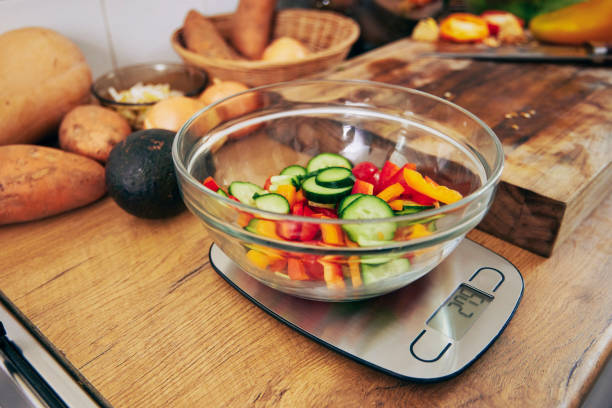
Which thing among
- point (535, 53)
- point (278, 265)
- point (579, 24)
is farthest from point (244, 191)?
point (579, 24)

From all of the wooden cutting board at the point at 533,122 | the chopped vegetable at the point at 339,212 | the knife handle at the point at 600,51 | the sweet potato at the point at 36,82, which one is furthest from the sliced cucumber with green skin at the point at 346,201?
the knife handle at the point at 600,51

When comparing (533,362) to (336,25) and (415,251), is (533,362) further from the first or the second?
(336,25)

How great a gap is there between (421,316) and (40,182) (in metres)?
0.64

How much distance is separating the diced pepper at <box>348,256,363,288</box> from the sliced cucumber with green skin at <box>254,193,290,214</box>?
13cm

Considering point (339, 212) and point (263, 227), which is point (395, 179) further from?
point (263, 227)

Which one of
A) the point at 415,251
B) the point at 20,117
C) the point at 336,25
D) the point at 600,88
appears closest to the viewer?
the point at 415,251

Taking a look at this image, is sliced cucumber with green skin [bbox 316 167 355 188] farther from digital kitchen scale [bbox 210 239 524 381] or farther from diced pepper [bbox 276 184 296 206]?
digital kitchen scale [bbox 210 239 524 381]

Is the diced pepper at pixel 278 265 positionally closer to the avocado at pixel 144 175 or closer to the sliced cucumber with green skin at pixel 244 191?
the sliced cucumber with green skin at pixel 244 191

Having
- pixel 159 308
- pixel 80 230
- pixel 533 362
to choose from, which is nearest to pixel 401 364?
pixel 533 362

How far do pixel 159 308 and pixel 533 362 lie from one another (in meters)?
0.49

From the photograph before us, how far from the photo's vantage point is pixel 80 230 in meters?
0.82

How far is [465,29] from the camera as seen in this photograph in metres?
1.39

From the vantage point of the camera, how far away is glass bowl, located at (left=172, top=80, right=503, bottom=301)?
50 centimetres

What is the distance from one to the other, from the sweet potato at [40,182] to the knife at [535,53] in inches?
36.0
